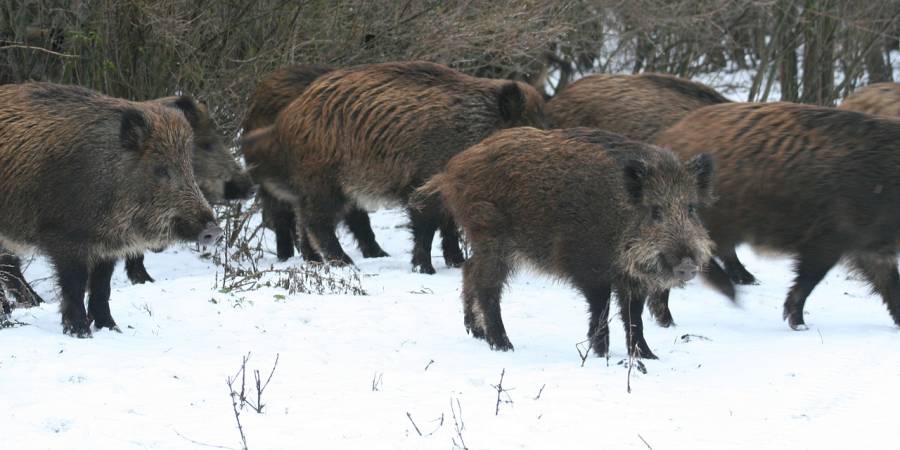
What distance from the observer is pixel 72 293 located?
6535 millimetres

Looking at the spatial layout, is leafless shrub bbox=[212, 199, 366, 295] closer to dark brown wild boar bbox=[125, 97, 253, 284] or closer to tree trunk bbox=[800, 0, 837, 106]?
dark brown wild boar bbox=[125, 97, 253, 284]

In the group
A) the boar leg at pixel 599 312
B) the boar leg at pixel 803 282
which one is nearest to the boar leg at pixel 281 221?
the boar leg at pixel 803 282

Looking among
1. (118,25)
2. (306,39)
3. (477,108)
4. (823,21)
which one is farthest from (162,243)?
(823,21)

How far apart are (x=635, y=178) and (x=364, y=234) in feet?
15.5

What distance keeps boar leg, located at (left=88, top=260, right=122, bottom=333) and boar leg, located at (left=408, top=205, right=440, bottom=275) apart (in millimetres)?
3133

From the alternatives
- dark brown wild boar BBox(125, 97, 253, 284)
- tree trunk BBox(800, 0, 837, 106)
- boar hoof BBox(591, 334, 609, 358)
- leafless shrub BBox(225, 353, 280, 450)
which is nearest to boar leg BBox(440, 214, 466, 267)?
dark brown wild boar BBox(125, 97, 253, 284)

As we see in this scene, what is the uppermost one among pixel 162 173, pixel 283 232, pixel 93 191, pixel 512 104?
pixel 512 104

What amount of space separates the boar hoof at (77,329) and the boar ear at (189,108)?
2.52 metres

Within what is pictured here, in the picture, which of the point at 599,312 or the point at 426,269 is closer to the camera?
the point at 599,312

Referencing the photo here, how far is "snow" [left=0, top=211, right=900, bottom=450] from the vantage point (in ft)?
16.3

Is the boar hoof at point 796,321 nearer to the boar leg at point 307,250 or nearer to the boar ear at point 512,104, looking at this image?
the boar ear at point 512,104

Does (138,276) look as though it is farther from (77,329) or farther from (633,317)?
(633,317)

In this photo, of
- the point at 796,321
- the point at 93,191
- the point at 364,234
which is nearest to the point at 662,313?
the point at 796,321

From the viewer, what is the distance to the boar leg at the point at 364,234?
35.1ft
